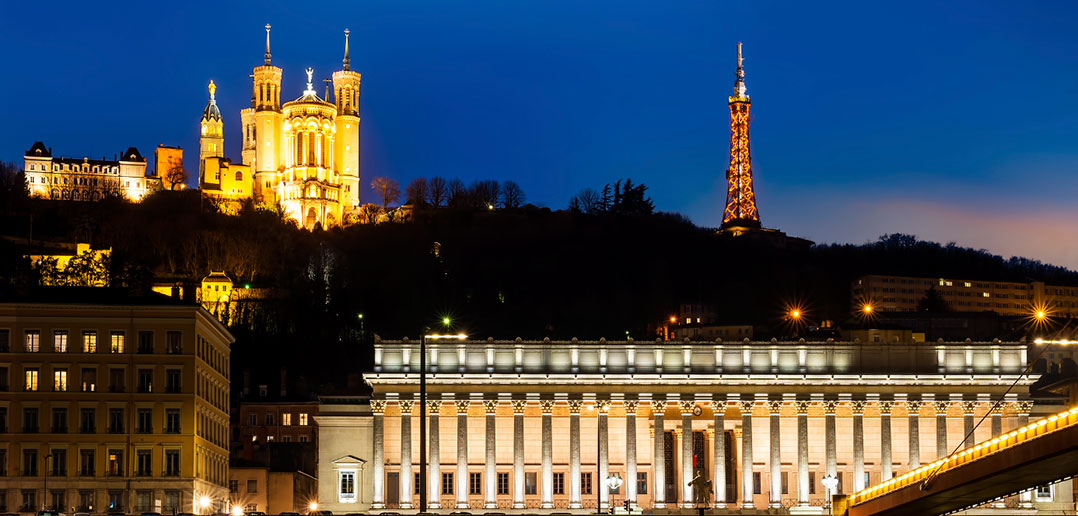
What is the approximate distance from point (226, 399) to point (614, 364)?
29441mm

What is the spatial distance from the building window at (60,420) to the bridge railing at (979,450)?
49877mm

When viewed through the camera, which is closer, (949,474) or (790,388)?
(949,474)

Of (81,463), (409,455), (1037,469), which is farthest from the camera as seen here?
(409,455)

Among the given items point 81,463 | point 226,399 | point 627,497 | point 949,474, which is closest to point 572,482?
point 627,497

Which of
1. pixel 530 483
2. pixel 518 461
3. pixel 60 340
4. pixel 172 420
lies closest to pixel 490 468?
pixel 518 461

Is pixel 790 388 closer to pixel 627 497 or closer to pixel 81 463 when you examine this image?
pixel 627 497

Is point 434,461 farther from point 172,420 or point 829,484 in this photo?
point 829,484

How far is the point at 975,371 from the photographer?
13950cm

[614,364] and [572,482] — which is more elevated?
[614,364]

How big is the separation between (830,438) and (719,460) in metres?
8.46

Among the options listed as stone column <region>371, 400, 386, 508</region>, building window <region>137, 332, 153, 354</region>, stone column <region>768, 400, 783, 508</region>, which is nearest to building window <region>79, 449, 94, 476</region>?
building window <region>137, 332, 153, 354</region>

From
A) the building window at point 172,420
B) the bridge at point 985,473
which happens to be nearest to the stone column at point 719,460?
the bridge at point 985,473

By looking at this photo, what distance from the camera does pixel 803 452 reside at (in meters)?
137

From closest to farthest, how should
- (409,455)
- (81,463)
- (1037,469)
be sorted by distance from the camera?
(1037,469) → (81,463) → (409,455)
